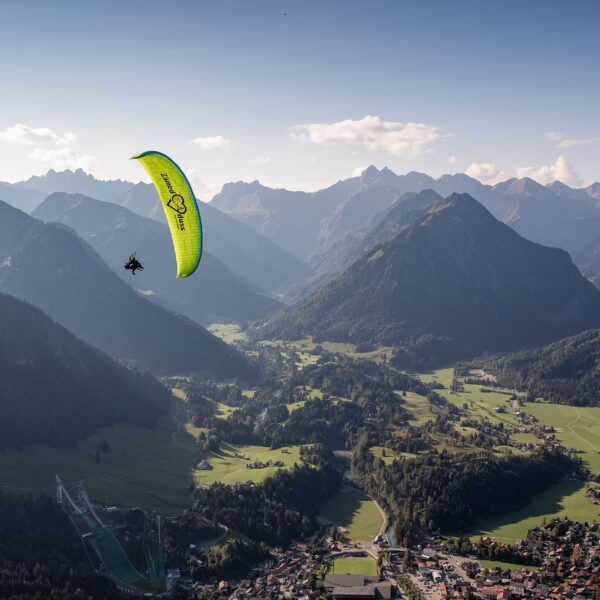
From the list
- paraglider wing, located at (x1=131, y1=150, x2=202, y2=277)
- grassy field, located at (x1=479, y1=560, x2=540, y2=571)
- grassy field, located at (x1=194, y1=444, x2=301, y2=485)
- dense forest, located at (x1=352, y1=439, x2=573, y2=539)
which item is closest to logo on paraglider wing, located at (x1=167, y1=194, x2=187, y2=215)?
paraglider wing, located at (x1=131, y1=150, x2=202, y2=277)

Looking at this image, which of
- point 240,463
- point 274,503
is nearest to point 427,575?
point 274,503

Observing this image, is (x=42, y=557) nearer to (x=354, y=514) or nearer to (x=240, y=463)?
(x=354, y=514)

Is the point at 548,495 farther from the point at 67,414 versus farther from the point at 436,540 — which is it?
the point at 67,414

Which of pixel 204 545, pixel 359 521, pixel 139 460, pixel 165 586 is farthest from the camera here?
pixel 139 460

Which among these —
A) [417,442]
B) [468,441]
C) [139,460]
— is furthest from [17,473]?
[468,441]

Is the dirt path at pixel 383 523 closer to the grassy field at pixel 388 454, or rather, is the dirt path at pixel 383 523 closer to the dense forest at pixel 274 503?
the dense forest at pixel 274 503

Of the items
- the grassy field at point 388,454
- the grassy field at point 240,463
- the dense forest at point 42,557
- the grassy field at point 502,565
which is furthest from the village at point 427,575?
the grassy field at point 388,454
